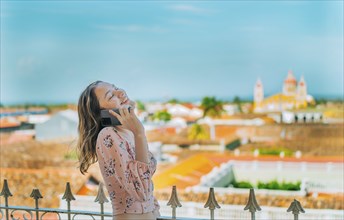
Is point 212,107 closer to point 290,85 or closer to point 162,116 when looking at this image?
point 162,116

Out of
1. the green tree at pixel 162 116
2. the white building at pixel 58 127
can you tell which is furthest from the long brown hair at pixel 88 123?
the green tree at pixel 162 116

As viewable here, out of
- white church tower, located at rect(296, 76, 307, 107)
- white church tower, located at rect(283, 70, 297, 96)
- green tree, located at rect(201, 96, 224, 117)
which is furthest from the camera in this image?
green tree, located at rect(201, 96, 224, 117)

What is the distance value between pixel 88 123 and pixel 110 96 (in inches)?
2.4

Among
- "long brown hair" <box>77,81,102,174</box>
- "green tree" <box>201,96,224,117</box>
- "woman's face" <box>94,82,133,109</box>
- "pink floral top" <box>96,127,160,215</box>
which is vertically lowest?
"green tree" <box>201,96,224,117</box>

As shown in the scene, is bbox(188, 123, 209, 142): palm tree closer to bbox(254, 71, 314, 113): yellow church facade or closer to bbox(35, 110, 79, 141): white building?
bbox(254, 71, 314, 113): yellow church facade

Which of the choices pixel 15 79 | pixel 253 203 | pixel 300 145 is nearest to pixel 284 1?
pixel 300 145

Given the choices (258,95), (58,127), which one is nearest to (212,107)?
(258,95)

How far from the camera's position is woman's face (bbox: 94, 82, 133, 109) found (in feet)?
2.83

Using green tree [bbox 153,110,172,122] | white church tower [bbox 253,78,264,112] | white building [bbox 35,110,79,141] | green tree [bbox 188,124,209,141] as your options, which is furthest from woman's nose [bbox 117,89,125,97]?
white church tower [bbox 253,78,264,112]

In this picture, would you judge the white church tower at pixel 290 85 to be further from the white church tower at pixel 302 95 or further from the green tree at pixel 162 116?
the green tree at pixel 162 116

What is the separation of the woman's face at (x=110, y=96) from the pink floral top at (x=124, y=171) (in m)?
0.04

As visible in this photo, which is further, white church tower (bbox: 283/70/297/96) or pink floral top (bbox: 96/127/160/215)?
white church tower (bbox: 283/70/297/96)

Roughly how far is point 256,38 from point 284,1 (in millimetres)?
2080

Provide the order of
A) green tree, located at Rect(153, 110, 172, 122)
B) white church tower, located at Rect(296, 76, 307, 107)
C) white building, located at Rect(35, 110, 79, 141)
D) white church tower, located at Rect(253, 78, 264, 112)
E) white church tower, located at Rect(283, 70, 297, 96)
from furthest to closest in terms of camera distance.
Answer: white church tower, located at Rect(253, 78, 264, 112) < green tree, located at Rect(153, 110, 172, 122) < white church tower, located at Rect(283, 70, 297, 96) < white church tower, located at Rect(296, 76, 307, 107) < white building, located at Rect(35, 110, 79, 141)
